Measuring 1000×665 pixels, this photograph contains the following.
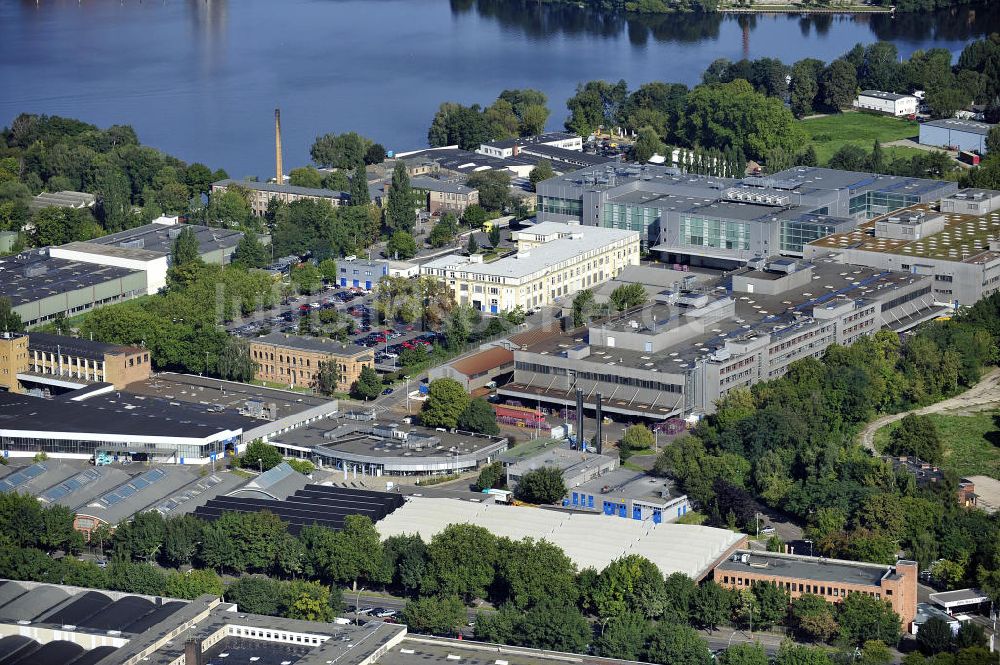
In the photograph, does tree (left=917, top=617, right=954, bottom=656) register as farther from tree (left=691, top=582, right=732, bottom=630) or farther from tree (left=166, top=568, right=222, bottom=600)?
tree (left=166, top=568, right=222, bottom=600)

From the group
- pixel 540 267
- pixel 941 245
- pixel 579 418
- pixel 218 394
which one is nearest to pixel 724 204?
pixel 941 245

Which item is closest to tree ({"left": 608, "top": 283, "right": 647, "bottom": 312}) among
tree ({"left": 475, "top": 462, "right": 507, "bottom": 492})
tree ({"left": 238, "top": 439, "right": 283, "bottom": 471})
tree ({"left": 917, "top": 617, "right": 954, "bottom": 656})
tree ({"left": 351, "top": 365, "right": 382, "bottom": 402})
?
tree ({"left": 351, "top": 365, "right": 382, "bottom": 402})

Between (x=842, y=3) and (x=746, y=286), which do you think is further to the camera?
(x=842, y=3)

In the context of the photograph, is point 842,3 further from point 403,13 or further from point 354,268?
point 354,268

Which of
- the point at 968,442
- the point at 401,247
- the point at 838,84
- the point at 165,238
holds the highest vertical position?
the point at 838,84

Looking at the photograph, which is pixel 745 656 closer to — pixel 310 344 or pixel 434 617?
pixel 434 617

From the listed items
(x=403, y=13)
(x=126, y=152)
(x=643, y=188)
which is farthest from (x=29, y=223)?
(x=403, y=13)

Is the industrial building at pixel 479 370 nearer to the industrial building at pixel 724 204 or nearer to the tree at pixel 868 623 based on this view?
the industrial building at pixel 724 204
